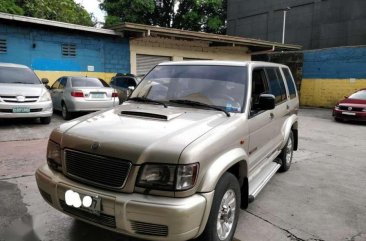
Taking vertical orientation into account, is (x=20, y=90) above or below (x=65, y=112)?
above

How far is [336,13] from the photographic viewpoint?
26312 millimetres

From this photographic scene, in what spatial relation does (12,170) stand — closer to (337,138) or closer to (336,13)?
(337,138)

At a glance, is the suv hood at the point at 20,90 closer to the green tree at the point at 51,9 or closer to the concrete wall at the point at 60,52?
the concrete wall at the point at 60,52

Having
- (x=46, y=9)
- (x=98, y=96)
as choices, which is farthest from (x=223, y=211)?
(x=46, y=9)

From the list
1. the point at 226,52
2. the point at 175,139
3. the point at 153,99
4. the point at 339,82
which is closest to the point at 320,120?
the point at 339,82

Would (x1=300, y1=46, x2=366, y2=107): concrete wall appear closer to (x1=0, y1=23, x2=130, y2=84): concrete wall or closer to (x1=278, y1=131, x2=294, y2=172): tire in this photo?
(x1=0, y1=23, x2=130, y2=84): concrete wall

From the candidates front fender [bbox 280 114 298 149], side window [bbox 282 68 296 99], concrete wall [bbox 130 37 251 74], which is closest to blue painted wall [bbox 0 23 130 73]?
concrete wall [bbox 130 37 251 74]

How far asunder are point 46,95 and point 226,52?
1390 cm

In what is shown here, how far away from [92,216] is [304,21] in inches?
1155

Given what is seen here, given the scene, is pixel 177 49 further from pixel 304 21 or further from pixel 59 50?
pixel 304 21

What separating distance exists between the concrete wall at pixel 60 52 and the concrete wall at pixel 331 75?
10.7 m

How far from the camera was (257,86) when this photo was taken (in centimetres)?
420

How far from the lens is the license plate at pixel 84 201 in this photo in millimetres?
2693

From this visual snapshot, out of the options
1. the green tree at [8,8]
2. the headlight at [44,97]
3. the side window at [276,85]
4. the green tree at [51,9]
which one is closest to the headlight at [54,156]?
the side window at [276,85]
